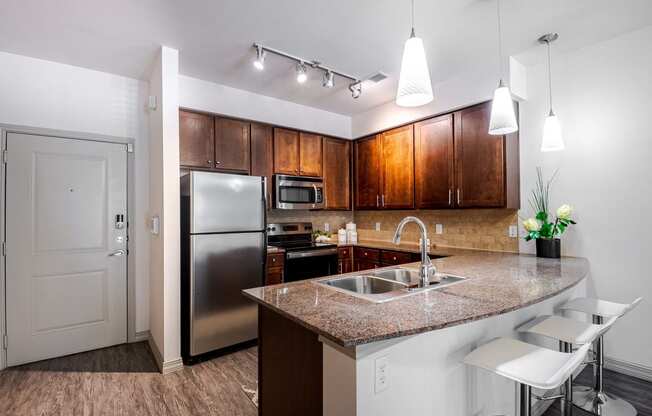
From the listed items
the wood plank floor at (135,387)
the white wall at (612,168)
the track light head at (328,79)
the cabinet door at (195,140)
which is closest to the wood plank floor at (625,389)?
the wood plank floor at (135,387)

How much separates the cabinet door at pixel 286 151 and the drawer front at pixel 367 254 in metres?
1.27

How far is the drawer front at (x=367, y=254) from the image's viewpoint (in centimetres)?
387

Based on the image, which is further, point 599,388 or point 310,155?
point 310,155

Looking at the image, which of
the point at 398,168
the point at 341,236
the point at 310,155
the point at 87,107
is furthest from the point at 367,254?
the point at 87,107

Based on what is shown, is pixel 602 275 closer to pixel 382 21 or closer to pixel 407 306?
pixel 407 306

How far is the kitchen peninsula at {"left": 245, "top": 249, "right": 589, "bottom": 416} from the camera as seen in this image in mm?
1122

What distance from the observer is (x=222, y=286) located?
9.63 ft

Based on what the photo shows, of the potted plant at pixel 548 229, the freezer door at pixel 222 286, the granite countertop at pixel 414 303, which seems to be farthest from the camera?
the freezer door at pixel 222 286

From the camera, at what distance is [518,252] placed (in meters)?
3.11

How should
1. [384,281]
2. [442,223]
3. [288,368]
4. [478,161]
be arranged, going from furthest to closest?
[442,223] → [478,161] → [384,281] → [288,368]

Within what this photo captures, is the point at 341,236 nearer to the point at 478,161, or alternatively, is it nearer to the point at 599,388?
the point at 478,161

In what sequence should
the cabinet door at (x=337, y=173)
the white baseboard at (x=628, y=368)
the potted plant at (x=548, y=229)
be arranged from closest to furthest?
the white baseboard at (x=628, y=368) → the potted plant at (x=548, y=229) → the cabinet door at (x=337, y=173)

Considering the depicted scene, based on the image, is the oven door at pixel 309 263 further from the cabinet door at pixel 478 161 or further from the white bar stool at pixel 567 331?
the white bar stool at pixel 567 331

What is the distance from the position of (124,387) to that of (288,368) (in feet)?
5.65
